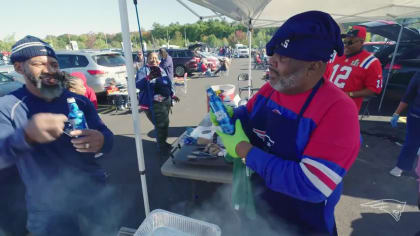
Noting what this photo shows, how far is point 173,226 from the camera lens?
3.86 feet

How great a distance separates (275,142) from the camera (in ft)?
4.10

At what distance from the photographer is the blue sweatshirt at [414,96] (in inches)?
116

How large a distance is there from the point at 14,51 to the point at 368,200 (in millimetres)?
4191

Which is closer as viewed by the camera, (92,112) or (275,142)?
(275,142)

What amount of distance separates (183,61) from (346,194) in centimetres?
1335

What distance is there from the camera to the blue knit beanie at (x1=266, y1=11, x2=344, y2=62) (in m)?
1.03

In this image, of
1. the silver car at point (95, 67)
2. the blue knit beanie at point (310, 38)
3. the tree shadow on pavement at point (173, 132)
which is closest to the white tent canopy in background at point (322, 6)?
the blue knit beanie at point (310, 38)

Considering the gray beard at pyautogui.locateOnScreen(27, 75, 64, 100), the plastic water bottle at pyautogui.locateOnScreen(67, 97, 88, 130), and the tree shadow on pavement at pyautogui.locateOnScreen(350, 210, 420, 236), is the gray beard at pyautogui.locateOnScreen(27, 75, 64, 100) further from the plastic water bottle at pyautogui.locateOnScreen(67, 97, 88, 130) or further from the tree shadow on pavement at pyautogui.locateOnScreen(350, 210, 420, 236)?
the tree shadow on pavement at pyautogui.locateOnScreen(350, 210, 420, 236)

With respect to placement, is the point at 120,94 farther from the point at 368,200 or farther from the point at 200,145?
the point at 368,200

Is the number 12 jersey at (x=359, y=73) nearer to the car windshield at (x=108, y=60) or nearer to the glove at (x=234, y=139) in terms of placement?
the glove at (x=234, y=139)

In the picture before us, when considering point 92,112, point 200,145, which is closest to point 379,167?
point 200,145

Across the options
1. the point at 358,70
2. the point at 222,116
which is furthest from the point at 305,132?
the point at 358,70

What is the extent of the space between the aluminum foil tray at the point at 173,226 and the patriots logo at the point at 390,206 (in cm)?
288

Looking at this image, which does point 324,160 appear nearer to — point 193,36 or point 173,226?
point 173,226
